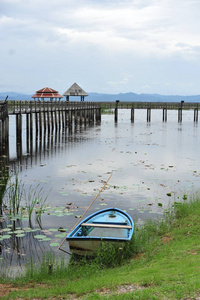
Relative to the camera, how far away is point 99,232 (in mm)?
10000

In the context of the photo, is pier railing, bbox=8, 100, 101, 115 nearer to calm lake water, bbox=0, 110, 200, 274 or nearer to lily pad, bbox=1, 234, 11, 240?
calm lake water, bbox=0, 110, 200, 274

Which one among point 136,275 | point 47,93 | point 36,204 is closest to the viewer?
point 136,275

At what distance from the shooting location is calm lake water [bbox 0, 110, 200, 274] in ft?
36.8

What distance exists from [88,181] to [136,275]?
36.4ft

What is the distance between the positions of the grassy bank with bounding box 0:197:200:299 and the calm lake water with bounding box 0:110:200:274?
1458mm

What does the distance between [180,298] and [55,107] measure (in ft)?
128

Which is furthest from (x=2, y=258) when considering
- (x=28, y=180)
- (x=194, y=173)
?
(x=194, y=173)

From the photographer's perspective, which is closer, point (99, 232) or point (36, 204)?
point (99, 232)

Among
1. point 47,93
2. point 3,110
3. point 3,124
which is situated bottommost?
point 3,124

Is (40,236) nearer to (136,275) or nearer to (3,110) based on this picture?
(136,275)

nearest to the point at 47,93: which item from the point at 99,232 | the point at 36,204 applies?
the point at 36,204

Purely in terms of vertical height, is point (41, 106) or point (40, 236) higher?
point (41, 106)

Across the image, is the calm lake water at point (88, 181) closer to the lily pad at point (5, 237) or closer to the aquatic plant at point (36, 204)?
the lily pad at point (5, 237)

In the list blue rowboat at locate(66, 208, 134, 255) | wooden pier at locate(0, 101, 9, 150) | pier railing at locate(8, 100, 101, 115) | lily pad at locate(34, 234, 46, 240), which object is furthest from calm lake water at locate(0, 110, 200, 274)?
pier railing at locate(8, 100, 101, 115)
